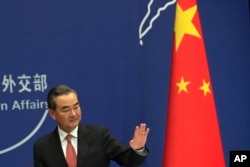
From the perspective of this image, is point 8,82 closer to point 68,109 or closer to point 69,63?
point 69,63

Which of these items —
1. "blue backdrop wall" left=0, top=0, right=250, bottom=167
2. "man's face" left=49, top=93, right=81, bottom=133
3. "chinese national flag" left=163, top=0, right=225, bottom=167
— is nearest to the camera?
"man's face" left=49, top=93, right=81, bottom=133

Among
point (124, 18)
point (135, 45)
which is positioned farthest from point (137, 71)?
point (124, 18)

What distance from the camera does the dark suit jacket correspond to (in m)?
2.36

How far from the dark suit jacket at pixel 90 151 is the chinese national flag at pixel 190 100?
26.3 inches

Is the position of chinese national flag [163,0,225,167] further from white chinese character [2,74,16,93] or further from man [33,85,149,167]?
white chinese character [2,74,16,93]

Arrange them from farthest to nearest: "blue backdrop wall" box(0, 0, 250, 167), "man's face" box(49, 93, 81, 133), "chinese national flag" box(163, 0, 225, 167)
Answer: "blue backdrop wall" box(0, 0, 250, 167), "chinese national flag" box(163, 0, 225, 167), "man's face" box(49, 93, 81, 133)

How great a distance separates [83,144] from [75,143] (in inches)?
1.9

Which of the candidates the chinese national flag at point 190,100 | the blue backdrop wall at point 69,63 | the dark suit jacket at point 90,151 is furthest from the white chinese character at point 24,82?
the chinese national flag at point 190,100

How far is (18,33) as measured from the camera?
314cm

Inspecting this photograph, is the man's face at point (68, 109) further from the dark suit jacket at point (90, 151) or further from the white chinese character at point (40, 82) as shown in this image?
the white chinese character at point (40, 82)

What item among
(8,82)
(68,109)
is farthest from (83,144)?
(8,82)

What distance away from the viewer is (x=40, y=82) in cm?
320

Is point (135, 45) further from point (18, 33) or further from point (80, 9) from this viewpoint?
point (18, 33)

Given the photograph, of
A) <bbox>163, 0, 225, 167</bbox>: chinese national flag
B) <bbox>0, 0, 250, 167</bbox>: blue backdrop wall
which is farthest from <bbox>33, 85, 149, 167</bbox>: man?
<bbox>0, 0, 250, 167</bbox>: blue backdrop wall
